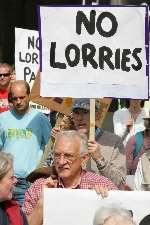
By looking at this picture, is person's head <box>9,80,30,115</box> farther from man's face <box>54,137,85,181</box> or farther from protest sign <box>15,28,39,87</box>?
man's face <box>54,137,85,181</box>

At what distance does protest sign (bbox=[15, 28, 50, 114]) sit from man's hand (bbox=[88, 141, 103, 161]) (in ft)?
11.5

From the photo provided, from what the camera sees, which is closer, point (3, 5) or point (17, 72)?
point (17, 72)

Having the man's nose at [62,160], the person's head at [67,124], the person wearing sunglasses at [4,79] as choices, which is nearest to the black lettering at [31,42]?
the person wearing sunglasses at [4,79]

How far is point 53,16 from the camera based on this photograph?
6129mm

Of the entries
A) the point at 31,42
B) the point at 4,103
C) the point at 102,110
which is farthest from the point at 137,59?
the point at 31,42

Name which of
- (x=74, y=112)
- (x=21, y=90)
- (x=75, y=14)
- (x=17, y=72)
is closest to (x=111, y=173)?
(x=74, y=112)

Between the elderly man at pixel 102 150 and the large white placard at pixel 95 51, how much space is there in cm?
39

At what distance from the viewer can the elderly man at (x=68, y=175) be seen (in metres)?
5.36

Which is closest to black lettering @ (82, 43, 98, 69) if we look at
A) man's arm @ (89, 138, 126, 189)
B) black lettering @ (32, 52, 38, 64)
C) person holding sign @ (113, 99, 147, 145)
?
man's arm @ (89, 138, 126, 189)

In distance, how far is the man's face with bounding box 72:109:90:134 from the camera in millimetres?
6279

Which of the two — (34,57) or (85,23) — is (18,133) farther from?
(34,57)

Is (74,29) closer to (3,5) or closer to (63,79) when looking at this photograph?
(63,79)

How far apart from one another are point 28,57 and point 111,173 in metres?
3.95

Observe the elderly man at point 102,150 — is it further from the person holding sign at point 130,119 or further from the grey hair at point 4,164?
the person holding sign at point 130,119
